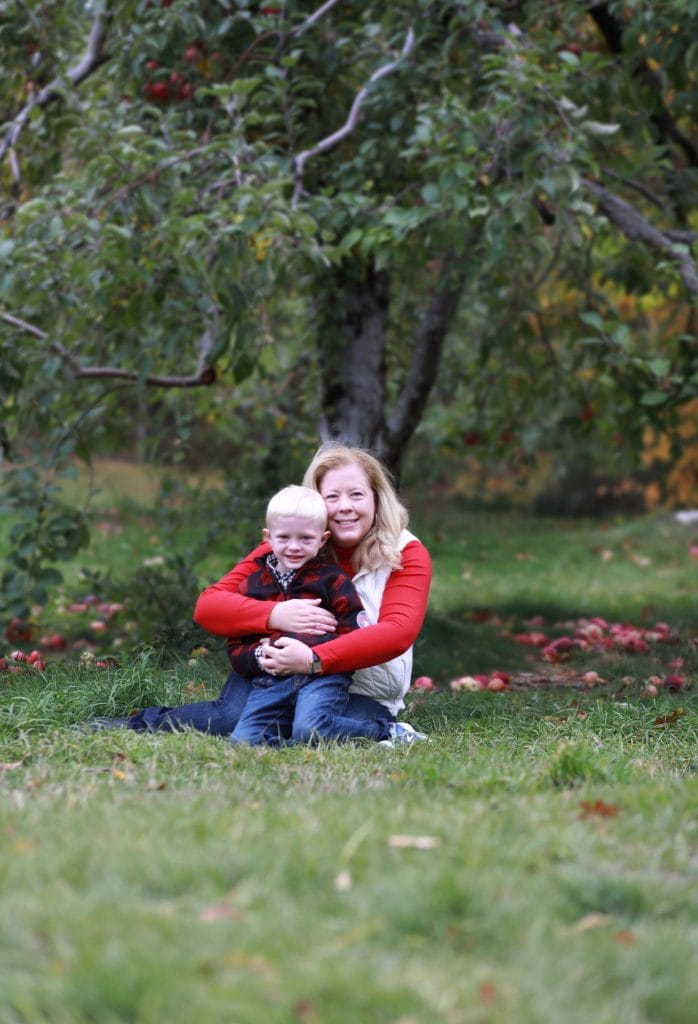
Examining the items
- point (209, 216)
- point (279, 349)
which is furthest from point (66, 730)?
point (279, 349)

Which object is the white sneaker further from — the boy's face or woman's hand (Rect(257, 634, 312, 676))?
the boy's face

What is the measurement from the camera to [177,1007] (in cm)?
190

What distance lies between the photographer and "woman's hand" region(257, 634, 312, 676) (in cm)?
411

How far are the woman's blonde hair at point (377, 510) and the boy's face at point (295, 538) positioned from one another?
0.77 ft

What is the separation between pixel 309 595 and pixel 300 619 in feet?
0.55

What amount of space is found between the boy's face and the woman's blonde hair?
236 millimetres

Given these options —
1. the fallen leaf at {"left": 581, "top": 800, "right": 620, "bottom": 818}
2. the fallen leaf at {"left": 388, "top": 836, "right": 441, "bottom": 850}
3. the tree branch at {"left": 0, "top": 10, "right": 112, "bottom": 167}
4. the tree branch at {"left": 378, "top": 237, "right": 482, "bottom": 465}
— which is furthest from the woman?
the tree branch at {"left": 378, "top": 237, "right": 482, "bottom": 465}

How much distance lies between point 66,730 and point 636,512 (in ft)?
64.6

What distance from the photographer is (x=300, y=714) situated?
4.11 meters

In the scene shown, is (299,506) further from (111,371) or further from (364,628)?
(111,371)

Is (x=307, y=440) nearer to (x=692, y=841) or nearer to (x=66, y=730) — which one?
(x=66, y=730)

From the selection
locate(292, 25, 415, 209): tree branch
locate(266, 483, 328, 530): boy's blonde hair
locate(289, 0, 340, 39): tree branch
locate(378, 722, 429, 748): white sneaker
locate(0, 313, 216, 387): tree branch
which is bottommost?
locate(378, 722, 429, 748): white sneaker

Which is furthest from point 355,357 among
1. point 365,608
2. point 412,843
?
point 412,843

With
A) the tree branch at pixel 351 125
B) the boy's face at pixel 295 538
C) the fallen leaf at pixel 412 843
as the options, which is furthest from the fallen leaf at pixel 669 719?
the tree branch at pixel 351 125
